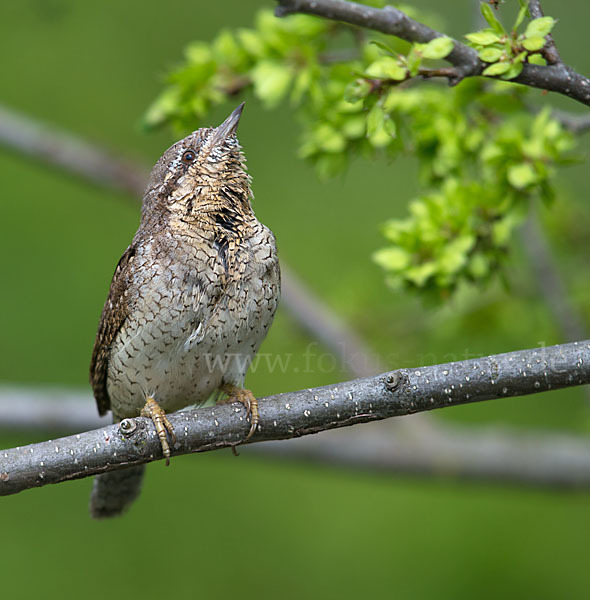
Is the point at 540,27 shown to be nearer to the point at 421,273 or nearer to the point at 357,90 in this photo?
the point at 357,90

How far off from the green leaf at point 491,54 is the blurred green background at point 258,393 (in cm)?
307

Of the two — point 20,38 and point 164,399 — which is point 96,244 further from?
point 164,399

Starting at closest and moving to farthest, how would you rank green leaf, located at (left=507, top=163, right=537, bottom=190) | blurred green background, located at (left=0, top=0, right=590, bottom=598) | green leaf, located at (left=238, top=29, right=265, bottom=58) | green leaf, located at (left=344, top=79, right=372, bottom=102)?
green leaf, located at (left=344, top=79, right=372, bottom=102) → green leaf, located at (left=507, top=163, right=537, bottom=190) → green leaf, located at (left=238, top=29, right=265, bottom=58) → blurred green background, located at (left=0, top=0, right=590, bottom=598)

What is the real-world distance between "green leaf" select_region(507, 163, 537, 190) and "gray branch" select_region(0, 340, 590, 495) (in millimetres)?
776

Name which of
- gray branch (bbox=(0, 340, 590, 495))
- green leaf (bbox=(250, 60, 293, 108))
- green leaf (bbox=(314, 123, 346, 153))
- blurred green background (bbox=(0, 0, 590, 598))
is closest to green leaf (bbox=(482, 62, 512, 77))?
gray branch (bbox=(0, 340, 590, 495))

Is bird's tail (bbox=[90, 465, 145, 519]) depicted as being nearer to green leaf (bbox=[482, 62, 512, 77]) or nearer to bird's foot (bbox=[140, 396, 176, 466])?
bird's foot (bbox=[140, 396, 176, 466])

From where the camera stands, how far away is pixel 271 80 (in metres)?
3.37

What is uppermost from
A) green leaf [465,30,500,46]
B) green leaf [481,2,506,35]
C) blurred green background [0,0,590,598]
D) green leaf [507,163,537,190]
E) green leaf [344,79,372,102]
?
green leaf [481,2,506,35]

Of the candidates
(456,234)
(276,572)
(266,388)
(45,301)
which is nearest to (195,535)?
(276,572)

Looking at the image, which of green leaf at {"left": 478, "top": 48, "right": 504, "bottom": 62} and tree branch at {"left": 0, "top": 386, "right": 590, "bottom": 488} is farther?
tree branch at {"left": 0, "top": 386, "right": 590, "bottom": 488}

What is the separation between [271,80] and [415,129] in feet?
1.98

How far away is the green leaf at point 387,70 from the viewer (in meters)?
2.57

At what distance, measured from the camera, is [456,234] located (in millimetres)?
3148

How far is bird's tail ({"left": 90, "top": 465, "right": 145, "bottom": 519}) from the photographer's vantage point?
3.75 metres
